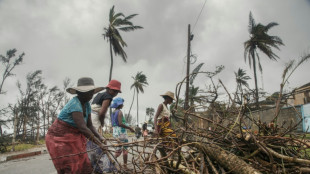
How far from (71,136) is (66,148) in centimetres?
12

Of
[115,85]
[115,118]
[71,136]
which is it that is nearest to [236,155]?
[71,136]

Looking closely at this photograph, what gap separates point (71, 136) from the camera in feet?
6.79

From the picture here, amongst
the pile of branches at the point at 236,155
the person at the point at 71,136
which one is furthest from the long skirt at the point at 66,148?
the pile of branches at the point at 236,155

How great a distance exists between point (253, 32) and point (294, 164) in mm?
24915

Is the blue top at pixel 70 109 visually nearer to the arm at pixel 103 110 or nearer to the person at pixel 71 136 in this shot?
the person at pixel 71 136

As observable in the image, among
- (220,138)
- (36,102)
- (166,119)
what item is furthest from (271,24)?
(36,102)

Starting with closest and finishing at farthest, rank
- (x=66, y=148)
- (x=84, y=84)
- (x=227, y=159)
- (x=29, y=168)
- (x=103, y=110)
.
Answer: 1. (x=227, y=159)
2. (x=66, y=148)
3. (x=84, y=84)
4. (x=103, y=110)
5. (x=29, y=168)

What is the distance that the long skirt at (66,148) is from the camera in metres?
1.94

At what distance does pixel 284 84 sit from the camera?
196 cm

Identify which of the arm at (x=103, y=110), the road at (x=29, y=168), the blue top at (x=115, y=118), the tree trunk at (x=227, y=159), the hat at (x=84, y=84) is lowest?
the road at (x=29, y=168)

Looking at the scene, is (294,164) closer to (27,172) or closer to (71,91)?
(71,91)

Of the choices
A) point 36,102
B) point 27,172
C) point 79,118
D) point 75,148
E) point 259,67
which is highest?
point 259,67

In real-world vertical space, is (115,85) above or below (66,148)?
above

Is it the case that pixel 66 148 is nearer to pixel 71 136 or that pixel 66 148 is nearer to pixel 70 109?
pixel 71 136
